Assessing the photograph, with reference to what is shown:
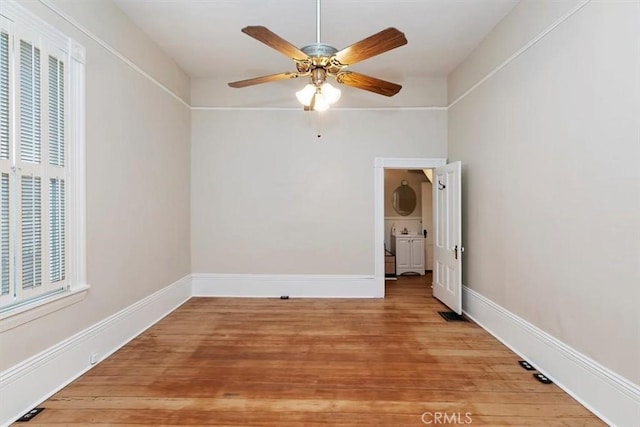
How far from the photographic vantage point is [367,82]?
9.42 feet

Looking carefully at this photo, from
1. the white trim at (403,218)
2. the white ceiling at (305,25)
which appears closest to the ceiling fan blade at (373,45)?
the white ceiling at (305,25)

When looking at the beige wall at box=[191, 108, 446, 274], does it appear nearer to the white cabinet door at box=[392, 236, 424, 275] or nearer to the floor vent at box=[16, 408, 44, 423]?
the white cabinet door at box=[392, 236, 424, 275]

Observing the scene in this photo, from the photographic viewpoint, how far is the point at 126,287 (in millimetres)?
3418

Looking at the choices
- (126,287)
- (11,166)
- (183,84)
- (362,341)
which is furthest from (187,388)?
(183,84)

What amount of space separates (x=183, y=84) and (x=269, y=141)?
1.48m

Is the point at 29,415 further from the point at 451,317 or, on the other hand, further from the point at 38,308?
the point at 451,317

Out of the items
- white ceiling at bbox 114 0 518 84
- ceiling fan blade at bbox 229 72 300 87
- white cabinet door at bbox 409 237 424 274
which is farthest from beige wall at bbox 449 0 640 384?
white cabinet door at bbox 409 237 424 274

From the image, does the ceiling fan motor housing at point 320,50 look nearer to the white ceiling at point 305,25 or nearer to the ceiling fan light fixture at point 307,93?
the ceiling fan light fixture at point 307,93

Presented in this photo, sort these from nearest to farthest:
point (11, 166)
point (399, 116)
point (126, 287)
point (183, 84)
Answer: point (11, 166) < point (126, 287) < point (183, 84) < point (399, 116)

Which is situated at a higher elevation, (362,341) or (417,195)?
(417,195)

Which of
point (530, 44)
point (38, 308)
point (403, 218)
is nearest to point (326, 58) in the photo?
point (530, 44)

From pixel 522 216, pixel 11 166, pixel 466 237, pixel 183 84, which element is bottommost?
pixel 466 237

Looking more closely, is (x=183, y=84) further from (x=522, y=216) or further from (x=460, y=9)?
(x=522, y=216)

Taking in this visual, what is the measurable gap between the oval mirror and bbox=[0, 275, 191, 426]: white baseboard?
204 inches
